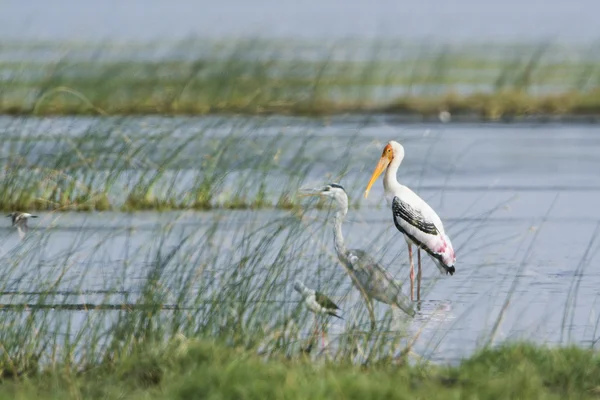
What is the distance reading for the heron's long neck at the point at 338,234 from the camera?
28.0ft

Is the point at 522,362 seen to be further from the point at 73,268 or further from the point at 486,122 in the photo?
the point at 486,122

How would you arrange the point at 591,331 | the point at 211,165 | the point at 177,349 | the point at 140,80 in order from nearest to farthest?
the point at 177,349
the point at 591,331
the point at 211,165
the point at 140,80

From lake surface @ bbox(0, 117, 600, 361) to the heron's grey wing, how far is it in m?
0.15

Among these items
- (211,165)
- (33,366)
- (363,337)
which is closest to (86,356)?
(33,366)

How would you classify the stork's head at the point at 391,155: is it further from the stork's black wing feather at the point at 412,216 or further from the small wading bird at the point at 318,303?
the small wading bird at the point at 318,303

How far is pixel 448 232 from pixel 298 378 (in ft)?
23.1

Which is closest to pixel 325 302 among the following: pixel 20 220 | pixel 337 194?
pixel 337 194

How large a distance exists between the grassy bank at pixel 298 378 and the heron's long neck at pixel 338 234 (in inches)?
71.9

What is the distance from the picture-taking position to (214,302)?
6.95 m

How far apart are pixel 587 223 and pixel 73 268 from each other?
207 inches

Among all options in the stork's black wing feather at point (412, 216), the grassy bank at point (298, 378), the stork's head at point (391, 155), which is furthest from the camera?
the stork's head at point (391, 155)

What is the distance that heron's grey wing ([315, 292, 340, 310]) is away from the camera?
7141mm

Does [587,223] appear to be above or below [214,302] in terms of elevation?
below

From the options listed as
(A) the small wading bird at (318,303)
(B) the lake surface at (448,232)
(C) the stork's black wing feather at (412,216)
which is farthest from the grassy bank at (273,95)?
(A) the small wading bird at (318,303)
